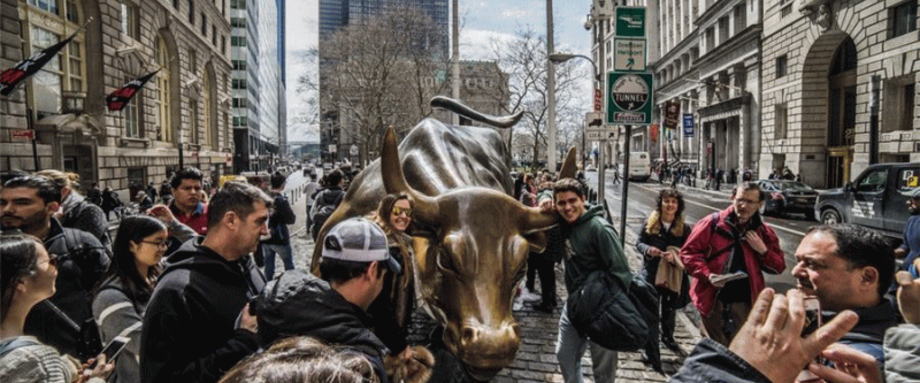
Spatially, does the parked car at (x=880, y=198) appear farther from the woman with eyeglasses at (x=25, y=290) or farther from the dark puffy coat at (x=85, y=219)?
the dark puffy coat at (x=85, y=219)

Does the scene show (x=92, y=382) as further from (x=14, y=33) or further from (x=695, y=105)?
(x=695, y=105)

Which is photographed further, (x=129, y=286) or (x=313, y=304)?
(x=129, y=286)

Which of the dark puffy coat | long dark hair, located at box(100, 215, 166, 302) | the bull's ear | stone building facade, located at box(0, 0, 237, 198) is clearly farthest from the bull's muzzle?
stone building facade, located at box(0, 0, 237, 198)

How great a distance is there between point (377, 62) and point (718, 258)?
98.0 feet

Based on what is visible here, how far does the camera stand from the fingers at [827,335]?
4.23 feet

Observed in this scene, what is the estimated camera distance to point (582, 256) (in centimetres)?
420

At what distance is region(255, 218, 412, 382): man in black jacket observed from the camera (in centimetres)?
179

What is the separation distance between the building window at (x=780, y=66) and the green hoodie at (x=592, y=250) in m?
39.4

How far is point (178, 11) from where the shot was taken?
3181cm

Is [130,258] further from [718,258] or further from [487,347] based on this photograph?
[718,258]

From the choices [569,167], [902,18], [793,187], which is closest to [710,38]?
[902,18]

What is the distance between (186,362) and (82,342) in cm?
135

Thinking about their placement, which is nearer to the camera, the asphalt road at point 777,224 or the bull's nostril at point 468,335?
the bull's nostril at point 468,335

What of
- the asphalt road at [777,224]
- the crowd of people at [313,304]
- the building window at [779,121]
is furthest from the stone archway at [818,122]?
the crowd of people at [313,304]
